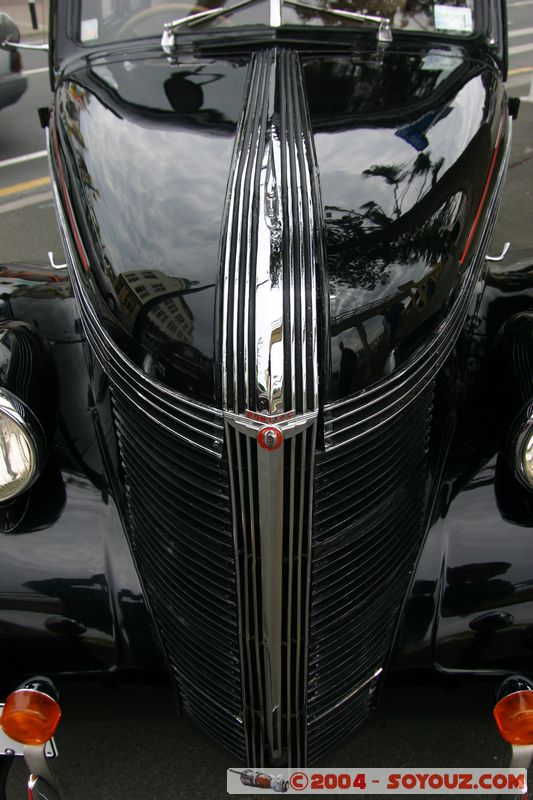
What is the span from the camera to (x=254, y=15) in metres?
2.53

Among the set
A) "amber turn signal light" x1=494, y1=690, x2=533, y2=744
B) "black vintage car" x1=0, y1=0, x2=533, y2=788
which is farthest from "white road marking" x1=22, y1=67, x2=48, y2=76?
"amber turn signal light" x1=494, y1=690, x2=533, y2=744

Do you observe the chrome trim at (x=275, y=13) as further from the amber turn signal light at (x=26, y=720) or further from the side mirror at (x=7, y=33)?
the amber turn signal light at (x=26, y=720)

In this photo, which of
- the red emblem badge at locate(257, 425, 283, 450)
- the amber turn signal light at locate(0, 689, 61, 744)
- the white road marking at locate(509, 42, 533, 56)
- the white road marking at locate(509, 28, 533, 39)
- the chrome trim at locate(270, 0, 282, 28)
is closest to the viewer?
the red emblem badge at locate(257, 425, 283, 450)

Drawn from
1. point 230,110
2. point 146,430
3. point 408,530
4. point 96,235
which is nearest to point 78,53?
point 230,110

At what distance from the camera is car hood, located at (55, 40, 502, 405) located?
1.61 metres

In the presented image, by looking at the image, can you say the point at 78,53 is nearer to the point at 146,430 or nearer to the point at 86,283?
the point at 86,283

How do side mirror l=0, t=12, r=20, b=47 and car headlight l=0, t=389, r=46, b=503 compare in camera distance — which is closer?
car headlight l=0, t=389, r=46, b=503

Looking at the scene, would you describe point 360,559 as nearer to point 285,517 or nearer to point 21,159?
point 285,517

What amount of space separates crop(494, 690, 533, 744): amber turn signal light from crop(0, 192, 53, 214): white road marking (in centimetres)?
536

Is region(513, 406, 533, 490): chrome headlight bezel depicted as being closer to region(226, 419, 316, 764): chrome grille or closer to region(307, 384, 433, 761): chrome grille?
region(307, 384, 433, 761): chrome grille

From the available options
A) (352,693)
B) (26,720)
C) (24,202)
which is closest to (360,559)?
(352,693)

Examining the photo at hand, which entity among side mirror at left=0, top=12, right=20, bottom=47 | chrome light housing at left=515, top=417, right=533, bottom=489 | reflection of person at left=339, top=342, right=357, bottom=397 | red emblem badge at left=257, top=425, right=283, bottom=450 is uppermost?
side mirror at left=0, top=12, right=20, bottom=47

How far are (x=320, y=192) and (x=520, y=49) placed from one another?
11135 mm

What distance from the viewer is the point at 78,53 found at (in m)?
2.84
